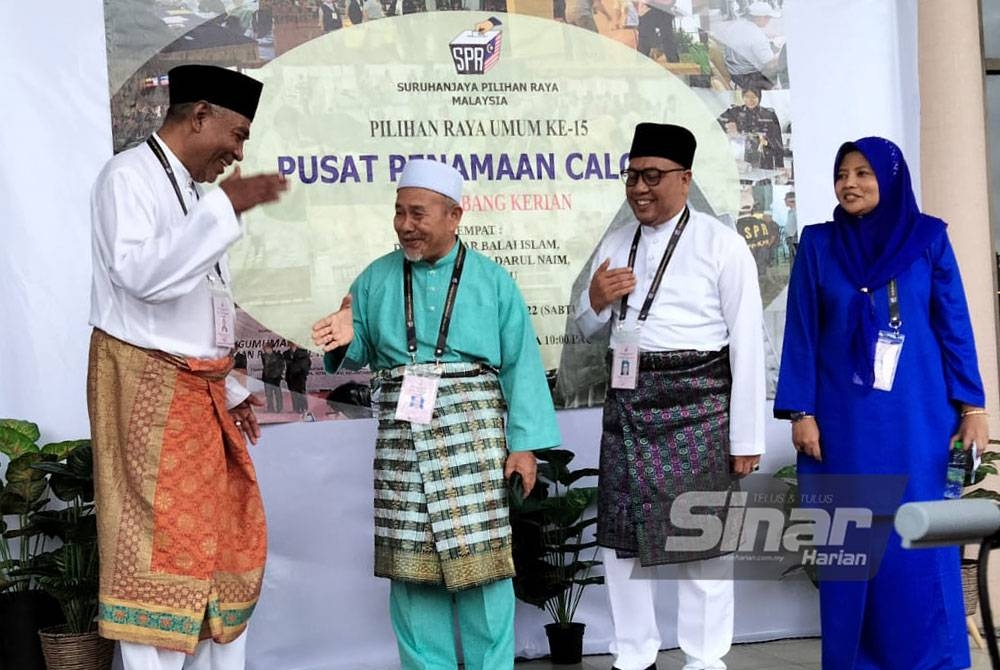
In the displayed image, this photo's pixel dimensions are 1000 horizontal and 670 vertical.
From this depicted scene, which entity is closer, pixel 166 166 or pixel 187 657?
pixel 166 166

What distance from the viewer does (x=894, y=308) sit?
3.87 meters

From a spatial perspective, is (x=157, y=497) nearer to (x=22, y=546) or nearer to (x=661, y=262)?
(x=22, y=546)

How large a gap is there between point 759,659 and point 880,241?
1.80 meters

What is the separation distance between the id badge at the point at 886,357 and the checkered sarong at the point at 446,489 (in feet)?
3.88

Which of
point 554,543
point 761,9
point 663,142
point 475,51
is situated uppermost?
point 761,9

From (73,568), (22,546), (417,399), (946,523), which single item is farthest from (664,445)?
(946,523)

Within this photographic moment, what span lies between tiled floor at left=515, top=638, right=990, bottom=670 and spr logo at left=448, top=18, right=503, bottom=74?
232 cm

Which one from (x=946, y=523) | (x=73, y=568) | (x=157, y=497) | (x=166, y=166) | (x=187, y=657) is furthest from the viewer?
(x=73, y=568)

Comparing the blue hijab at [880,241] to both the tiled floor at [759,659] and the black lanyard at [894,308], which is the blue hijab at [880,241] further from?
the tiled floor at [759,659]

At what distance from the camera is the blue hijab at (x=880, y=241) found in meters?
3.86

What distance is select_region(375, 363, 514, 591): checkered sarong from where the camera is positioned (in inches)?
146

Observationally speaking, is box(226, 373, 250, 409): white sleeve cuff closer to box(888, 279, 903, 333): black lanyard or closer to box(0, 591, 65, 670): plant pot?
box(0, 591, 65, 670): plant pot

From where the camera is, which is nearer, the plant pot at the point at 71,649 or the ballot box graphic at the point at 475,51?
the plant pot at the point at 71,649

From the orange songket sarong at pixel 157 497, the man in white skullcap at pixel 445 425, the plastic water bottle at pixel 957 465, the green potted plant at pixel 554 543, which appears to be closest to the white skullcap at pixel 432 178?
the man in white skullcap at pixel 445 425
